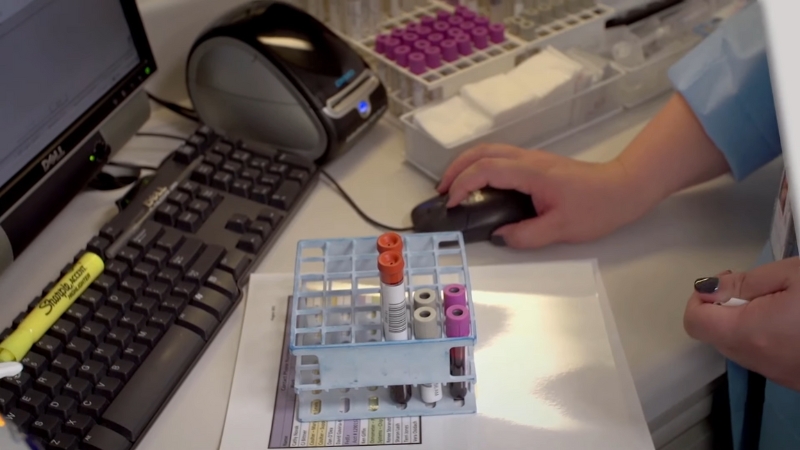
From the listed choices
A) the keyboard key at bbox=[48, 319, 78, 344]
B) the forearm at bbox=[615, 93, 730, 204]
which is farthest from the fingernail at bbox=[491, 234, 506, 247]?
the keyboard key at bbox=[48, 319, 78, 344]

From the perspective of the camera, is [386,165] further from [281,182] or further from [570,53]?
[570,53]

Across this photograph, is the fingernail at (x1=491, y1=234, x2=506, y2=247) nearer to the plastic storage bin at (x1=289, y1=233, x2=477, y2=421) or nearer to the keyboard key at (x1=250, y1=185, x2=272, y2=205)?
the plastic storage bin at (x1=289, y1=233, x2=477, y2=421)

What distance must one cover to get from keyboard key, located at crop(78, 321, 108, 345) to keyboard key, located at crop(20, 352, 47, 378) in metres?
0.03

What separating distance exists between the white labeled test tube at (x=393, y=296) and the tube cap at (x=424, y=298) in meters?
0.01

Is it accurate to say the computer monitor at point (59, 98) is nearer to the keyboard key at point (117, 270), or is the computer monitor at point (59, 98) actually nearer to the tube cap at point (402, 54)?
the keyboard key at point (117, 270)

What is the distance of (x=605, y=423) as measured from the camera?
0.47 m

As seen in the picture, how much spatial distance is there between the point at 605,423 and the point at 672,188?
25 centimetres

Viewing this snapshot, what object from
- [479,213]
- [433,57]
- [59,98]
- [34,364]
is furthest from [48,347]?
[433,57]

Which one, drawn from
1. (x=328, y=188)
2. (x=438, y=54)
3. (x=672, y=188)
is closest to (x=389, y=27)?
(x=438, y=54)

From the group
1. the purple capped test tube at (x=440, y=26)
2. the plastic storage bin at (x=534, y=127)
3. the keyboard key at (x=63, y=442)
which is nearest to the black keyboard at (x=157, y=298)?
the keyboard key at (x=63, y=442)

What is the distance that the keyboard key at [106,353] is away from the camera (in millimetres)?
501

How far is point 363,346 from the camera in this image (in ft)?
1.50

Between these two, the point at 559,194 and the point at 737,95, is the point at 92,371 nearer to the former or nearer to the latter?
the point at 559,194

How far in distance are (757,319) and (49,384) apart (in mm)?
446
